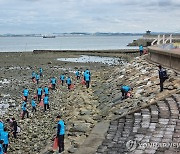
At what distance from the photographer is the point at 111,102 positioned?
1691 centimetres

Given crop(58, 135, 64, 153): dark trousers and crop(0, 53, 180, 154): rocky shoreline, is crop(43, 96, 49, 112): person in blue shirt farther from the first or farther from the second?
crop(58, 135, 64, 153): dark trousers

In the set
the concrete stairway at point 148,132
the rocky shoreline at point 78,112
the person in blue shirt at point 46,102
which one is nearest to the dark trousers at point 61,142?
the rocky shoreline at point 78,112

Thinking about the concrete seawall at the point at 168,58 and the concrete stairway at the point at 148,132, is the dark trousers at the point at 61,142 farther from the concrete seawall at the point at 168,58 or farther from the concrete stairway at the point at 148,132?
the concrete seawall at the point at 168,58

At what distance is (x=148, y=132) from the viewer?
379 inches

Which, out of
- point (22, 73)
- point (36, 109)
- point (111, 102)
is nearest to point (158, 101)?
point (111, 102)

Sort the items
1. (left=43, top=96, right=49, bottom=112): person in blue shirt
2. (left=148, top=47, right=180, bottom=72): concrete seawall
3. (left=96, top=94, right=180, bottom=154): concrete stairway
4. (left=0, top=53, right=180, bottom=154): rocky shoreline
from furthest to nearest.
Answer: (left=43, top=96, right=49, bottom=112): person in blue shirt, (left=148, top=47, right=180, bottom=72): concrete seawall, (left=0, top=53, right=180, bottom=154): rocky shoreline, (left=96, top=94, right=180, bottom=154): concrete stairway

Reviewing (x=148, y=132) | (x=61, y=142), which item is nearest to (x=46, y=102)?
(x=61, y=142)

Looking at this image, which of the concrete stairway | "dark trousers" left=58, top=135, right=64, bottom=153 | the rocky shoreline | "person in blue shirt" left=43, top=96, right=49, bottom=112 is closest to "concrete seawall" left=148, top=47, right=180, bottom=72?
the rocky shoreline

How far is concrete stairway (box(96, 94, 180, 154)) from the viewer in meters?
8.65

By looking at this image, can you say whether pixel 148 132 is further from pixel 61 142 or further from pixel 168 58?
pixel 168 58

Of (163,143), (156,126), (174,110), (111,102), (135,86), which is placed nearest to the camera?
(163,143)

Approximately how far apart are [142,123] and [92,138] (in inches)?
67.5

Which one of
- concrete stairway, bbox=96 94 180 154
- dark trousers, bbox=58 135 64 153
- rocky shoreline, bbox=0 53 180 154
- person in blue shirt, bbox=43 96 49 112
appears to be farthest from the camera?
person in blue shirt, bbox=43 96 49 112

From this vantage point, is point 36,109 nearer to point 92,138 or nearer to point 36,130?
point 36,130
